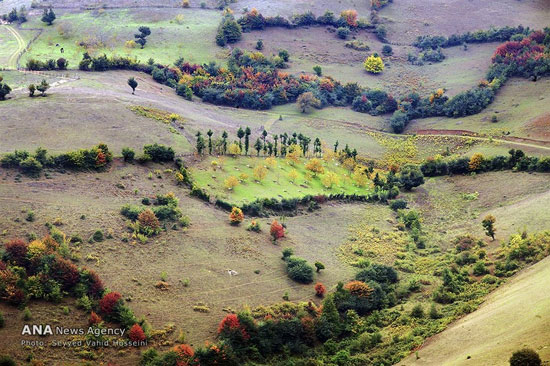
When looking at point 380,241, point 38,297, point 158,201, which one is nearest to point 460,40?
point 380,241

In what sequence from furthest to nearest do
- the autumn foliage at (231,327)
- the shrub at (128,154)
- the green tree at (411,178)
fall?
the green tree at (411,178) < the shrub at (128,154) < the autumn foliage at (231,327)

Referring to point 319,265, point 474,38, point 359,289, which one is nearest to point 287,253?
point 319,265

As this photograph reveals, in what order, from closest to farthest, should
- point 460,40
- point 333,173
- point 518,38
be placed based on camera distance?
point 333,173
point 518,38
point 460,40

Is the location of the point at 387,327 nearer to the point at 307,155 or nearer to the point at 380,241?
the point at 380,241

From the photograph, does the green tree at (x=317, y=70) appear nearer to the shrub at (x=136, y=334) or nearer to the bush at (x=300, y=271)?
the bush at (x=300, y=271)

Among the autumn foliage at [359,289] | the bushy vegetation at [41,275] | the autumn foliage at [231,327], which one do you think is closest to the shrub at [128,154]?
the bushy vegetation at [41,275]

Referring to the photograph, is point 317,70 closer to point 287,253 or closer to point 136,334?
point 287,253
